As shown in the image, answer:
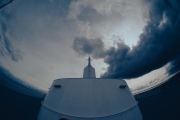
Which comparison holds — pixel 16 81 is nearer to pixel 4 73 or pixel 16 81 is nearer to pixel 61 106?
pixel 4 73

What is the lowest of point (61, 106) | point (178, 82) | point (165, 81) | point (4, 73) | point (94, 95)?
point (61, 106)

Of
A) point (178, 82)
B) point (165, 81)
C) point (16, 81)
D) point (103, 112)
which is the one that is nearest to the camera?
point (103, 112)

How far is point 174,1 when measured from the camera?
16.2ft

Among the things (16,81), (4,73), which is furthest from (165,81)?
(16,81)

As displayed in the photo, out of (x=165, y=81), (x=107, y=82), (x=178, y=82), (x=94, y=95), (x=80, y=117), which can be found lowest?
(x=80, y=117)

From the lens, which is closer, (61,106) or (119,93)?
(61,106)

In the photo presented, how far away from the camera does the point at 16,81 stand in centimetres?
4869

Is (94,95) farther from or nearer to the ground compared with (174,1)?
nearer to the ground

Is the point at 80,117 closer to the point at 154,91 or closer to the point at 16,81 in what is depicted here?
the point at 154,91

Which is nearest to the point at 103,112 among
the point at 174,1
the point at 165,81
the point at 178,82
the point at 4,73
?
the point at 174,1

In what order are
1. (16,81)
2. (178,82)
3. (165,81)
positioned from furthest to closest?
1. (16,81)
2. (165,81)
3. (178,82)

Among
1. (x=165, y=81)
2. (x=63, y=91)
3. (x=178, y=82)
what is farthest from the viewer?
(x=165, y=81)

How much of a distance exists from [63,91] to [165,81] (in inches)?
1853

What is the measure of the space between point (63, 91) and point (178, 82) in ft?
148
